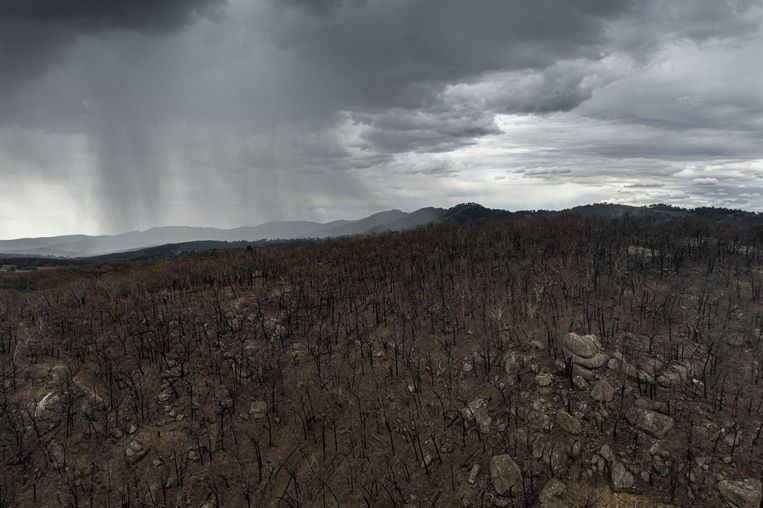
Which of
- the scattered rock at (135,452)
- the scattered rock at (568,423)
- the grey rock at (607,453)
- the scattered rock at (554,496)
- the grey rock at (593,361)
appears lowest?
the scattered rock at (554,496)

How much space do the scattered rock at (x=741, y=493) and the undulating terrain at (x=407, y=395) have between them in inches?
0.6

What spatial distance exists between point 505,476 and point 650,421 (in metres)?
2.76

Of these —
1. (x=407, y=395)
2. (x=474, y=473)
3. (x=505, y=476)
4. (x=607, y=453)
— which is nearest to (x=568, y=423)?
(x=607, y=453)

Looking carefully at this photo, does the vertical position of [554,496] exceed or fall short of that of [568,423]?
it falls short

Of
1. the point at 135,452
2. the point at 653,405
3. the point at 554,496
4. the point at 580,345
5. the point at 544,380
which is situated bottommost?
the point at 554,496

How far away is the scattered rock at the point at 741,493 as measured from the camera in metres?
5.24

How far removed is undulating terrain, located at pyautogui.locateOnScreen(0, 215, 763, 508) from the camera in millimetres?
6305

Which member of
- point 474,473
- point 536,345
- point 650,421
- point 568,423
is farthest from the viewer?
point 536,345

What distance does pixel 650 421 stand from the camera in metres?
6.58

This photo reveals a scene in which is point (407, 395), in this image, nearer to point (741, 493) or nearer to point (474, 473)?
point (474, 473)

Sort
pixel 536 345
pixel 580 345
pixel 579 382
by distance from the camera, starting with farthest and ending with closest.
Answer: pixel 536 345, pixel 580 345, pixel 579 382

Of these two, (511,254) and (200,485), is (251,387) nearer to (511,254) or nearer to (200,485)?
(200,485)

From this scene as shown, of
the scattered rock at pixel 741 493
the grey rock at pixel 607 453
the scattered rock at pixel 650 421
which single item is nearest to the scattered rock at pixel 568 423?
the grey rock at pixel 607 453

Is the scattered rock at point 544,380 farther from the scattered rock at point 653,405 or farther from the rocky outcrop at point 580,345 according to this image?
the scattered rock at point 653,405
